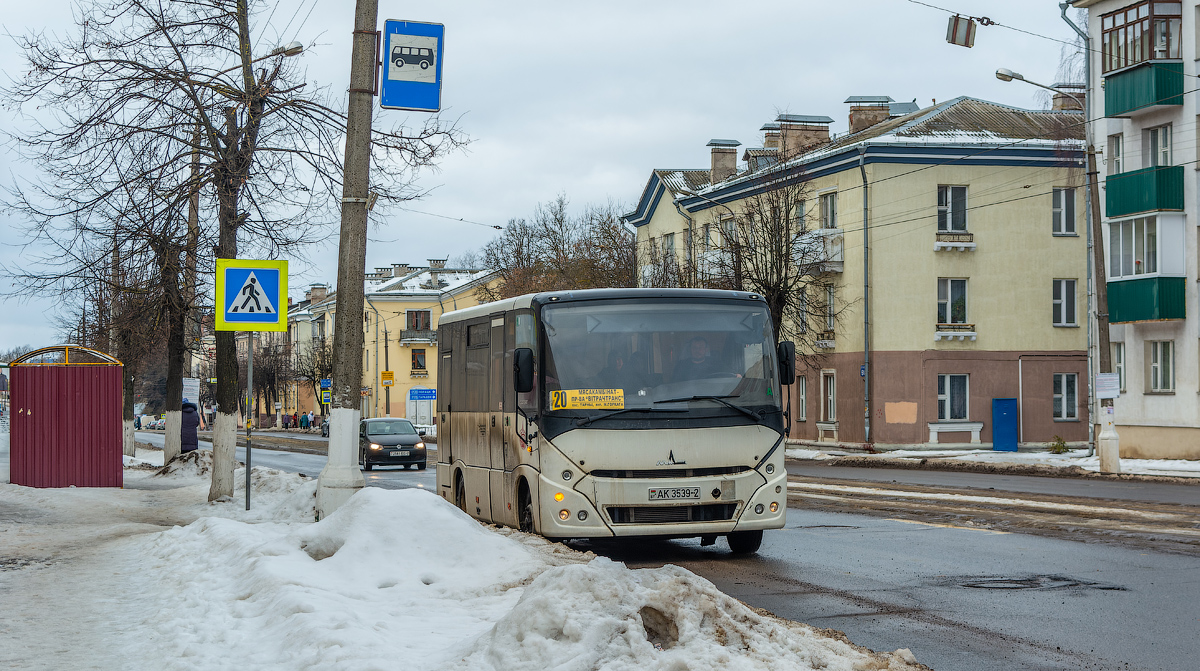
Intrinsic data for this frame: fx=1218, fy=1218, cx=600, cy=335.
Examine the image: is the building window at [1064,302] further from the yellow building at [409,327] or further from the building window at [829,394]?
the yellow building at [409,327]

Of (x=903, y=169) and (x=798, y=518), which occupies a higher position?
(x=903, y=169)

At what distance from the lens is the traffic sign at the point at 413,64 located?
482 inches

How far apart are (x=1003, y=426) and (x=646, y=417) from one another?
3305 cm

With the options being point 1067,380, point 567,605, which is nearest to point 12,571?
point 567,605

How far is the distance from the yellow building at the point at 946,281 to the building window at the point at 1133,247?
6676mm

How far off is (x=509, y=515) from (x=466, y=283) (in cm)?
7964

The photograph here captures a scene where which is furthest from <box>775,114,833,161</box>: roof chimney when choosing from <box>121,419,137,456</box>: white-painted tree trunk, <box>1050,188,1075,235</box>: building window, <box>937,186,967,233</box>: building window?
<box>121,419,137,456</box>: white-painted tree trunk

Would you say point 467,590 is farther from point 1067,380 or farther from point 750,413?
point 1067,380

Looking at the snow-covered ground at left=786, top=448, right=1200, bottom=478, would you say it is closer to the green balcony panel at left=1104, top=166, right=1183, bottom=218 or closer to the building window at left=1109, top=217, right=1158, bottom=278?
the building window at left=1109, top=217, right=1158, bottom=278

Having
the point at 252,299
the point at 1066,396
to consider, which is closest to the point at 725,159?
the point at 1066,396

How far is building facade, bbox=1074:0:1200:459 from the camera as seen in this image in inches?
1270

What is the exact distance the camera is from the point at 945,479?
26031mm

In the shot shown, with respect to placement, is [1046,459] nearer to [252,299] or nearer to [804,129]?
[804,129]

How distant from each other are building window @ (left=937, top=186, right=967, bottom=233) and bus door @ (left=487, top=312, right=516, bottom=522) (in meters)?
31.1
